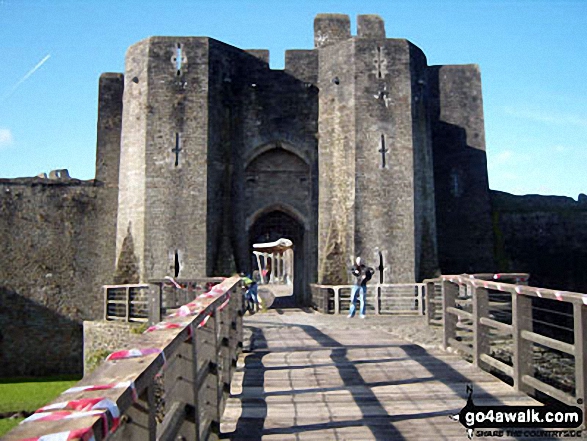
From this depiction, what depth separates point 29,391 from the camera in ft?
57.5

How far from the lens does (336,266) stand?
17.3m

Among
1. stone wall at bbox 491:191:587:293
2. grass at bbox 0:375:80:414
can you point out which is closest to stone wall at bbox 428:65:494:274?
stone wall at bbox 491:191:587:293

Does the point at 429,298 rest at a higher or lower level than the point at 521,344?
higher

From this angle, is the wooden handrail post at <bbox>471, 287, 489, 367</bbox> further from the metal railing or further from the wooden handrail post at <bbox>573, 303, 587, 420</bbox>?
the metal railing

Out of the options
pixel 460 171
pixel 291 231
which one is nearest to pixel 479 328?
pixel 460 171

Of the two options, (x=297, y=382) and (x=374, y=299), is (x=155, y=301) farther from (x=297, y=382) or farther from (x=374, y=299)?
(x=297, y=382)

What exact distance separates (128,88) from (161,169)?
10.1 feet

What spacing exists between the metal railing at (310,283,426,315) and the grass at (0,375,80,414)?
25.4ft

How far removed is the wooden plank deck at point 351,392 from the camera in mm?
4043

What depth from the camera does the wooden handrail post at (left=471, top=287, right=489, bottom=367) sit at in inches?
246

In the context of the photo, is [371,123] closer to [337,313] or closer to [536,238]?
[337,313]

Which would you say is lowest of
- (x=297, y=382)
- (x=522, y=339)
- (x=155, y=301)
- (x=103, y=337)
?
(x=103, y=337)

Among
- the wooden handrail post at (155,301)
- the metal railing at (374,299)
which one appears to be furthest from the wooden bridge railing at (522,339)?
the wooden handrail post at (155,301)

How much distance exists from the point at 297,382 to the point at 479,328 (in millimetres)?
2066
